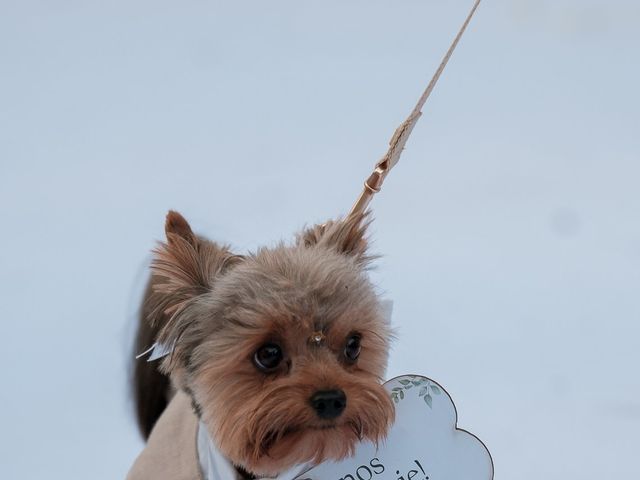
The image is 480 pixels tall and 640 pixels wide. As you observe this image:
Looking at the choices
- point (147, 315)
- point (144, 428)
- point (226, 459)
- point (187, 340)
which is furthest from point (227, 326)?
point (144, 428)

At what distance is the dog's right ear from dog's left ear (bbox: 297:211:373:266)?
0.22 m

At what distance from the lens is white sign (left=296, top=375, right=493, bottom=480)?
2.03 meters

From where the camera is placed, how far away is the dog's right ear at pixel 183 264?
2057 mm

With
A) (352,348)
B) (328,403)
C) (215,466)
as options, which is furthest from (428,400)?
(215,466)

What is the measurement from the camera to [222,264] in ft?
6.94

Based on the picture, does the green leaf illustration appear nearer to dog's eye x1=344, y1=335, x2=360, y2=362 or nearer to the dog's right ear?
dog's eye x1=344, y1=335, x2=360, y2=362

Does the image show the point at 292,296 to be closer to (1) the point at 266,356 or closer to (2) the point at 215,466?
(1) the point at 266,356

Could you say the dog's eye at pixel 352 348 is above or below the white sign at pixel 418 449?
above

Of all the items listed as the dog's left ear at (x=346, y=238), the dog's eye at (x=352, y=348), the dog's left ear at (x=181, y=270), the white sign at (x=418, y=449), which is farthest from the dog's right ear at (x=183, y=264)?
the white sign at (x=418, y=449)

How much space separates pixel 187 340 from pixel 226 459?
0.29 metres

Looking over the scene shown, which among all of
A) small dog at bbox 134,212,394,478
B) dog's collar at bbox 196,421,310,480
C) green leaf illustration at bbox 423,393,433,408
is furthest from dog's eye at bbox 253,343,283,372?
green leaf illustration at bbox 423,393,433,408

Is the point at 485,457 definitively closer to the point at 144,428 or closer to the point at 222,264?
A: the point at 222,264

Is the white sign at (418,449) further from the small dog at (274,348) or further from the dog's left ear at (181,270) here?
the dog's left ear at (181,270)

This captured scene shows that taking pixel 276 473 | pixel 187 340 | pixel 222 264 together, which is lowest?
pixel 276 473
